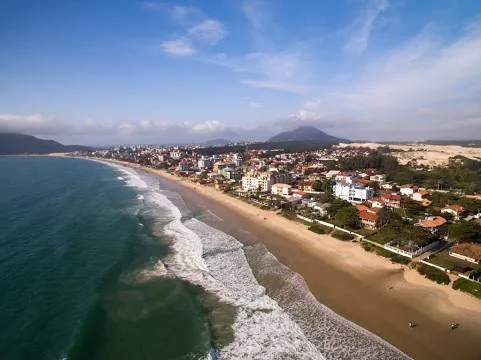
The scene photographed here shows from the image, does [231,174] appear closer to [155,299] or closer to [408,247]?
[408,247]

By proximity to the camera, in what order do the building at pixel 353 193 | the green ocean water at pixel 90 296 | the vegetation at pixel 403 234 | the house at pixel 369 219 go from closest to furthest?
the green ocean water at pixel 90 296
the vegetation at pixel 403 234
the house at pixel 369 219
the building at pixel 353 193

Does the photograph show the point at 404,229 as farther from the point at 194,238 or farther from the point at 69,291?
the point at 69,291

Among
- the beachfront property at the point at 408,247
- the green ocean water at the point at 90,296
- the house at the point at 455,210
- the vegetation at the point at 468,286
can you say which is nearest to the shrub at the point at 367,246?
the beachfront property at the point at 408,247

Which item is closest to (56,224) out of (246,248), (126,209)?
(126,209)

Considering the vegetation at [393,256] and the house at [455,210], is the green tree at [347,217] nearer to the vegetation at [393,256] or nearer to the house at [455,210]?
the vegetation at [393,256]

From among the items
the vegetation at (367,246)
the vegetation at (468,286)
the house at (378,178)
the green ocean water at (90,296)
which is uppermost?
the green ocean water at (90,296)

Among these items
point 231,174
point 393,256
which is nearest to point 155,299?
point 393,256

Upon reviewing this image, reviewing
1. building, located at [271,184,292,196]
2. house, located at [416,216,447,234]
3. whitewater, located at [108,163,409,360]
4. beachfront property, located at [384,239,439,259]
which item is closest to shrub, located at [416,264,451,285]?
beachfront property, located at [384,239,439,259]
